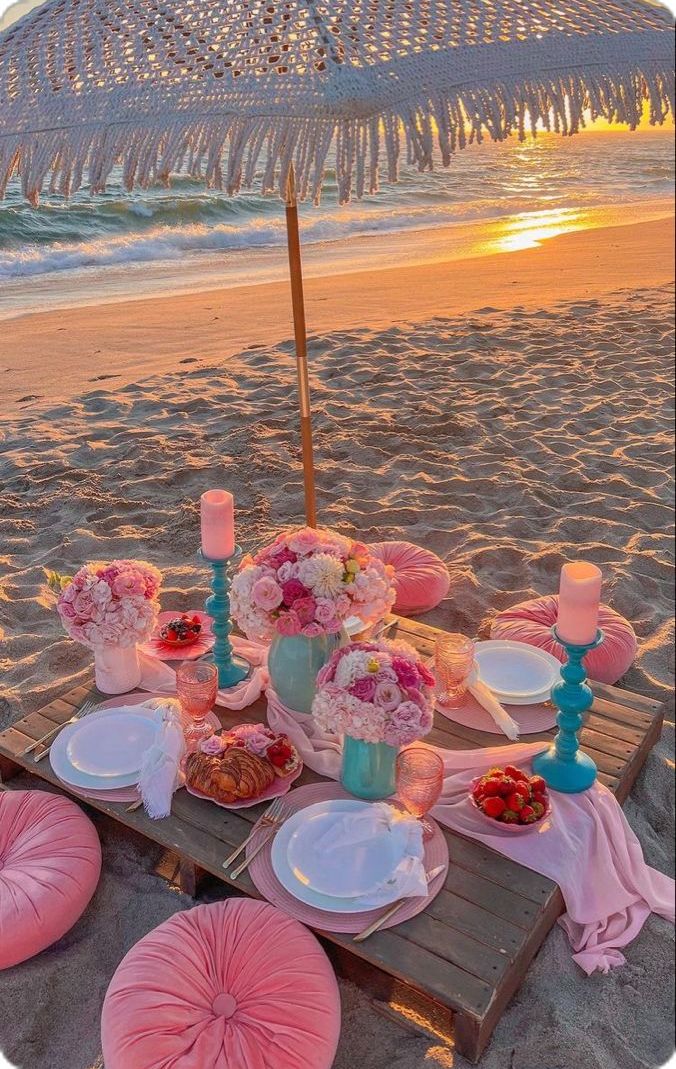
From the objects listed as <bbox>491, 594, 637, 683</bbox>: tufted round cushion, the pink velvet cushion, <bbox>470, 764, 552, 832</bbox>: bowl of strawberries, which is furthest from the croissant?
<bbox>491, 594, 637, 683</bbox>: tufted round cushion

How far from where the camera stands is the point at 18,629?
3.87m

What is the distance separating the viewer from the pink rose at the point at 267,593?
7.75ft

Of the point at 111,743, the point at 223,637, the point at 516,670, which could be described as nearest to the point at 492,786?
the point at 516,670

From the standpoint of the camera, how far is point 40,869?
2326 mm

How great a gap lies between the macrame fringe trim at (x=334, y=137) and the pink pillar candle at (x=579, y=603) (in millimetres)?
1019

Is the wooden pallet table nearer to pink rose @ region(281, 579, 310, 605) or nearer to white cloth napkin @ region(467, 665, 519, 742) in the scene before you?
white cloth napkin @ region(467, 665, 519, 742)

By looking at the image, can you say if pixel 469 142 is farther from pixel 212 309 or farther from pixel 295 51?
pixel 212 309

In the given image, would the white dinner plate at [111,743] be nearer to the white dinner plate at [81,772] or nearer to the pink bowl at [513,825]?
the white dinner plate at [81,772]

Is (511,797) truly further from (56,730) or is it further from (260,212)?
(260,212)

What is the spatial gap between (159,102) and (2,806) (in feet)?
6.32

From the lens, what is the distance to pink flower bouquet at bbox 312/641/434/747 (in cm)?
213

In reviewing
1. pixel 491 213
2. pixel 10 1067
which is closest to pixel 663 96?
pixel 10 1067

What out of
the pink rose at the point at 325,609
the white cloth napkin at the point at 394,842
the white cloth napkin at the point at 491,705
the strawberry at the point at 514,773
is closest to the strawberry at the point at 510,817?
the strawberry at the point at 514,773

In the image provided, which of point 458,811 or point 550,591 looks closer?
point 458,811
